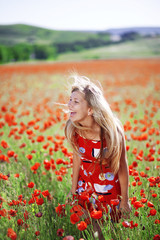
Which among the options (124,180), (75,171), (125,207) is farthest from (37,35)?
(125,207)

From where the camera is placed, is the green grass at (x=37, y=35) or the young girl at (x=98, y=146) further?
the green grass at (x=37, y=35)

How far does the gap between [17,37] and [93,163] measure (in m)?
117

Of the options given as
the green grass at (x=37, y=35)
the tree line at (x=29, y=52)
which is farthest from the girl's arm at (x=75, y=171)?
the green grass at (x=37, y=35)

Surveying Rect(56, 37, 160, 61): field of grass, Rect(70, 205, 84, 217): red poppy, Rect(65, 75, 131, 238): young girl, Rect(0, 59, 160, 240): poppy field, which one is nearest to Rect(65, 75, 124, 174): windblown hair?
Rect(65, 75, 131, 238): young girl

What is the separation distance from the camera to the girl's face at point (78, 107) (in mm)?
1794

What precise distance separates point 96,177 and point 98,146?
27cm

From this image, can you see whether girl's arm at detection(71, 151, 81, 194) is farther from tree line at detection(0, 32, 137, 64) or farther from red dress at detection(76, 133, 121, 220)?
tree line at detection(0, 32, 137, 64)

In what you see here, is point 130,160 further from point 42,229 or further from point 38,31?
point 38,31

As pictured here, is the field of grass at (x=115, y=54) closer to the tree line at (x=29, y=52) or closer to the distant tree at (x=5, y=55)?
the tree line at (x=29, y=52)

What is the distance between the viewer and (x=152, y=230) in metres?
1.65

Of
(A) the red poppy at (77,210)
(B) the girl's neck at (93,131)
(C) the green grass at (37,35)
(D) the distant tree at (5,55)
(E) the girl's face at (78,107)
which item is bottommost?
(A) the red poppy at (77,210)

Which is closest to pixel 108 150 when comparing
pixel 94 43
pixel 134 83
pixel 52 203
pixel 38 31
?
pixel 52 203

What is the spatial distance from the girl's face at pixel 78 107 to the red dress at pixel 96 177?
0.25m

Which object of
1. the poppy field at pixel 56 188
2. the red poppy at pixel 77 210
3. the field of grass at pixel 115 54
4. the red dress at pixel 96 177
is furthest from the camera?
the field of grass at pixel 115 54
